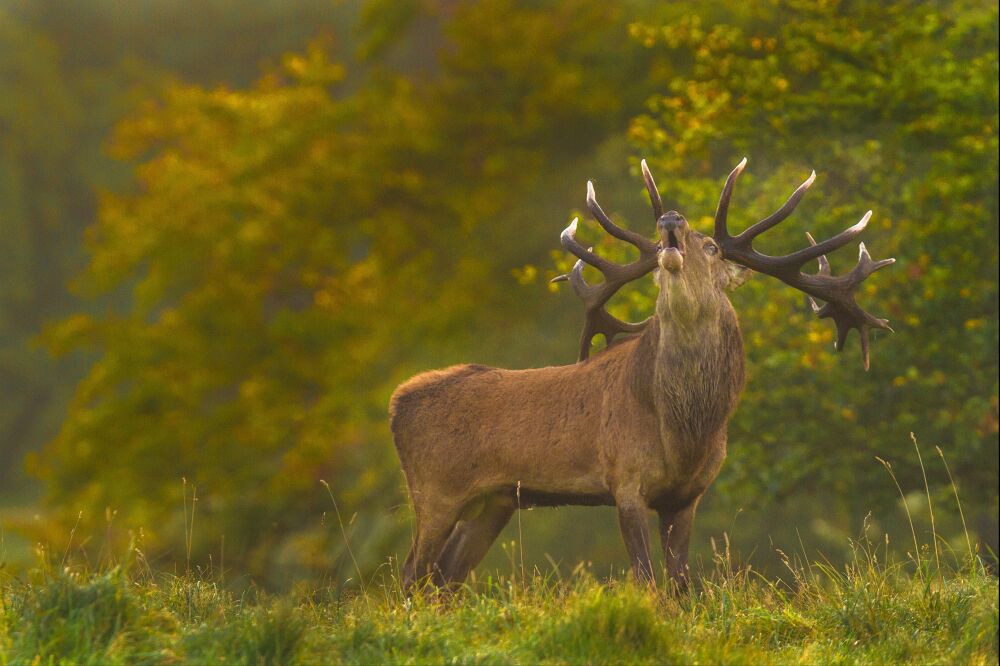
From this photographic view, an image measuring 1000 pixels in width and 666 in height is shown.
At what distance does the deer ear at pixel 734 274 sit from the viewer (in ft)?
27.6

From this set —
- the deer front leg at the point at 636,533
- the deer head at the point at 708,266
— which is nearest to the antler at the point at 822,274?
the deer head at the point at 708,266

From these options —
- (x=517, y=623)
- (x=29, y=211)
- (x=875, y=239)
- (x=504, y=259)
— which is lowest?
(x=517, y=623)

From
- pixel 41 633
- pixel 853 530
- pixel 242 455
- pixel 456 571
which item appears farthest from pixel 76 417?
pixel 41 633

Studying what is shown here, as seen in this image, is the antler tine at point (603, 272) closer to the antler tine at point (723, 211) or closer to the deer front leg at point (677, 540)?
the antler tine at point (723, 211)

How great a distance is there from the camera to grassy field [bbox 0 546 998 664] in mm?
6012

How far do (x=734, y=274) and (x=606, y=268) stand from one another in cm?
93

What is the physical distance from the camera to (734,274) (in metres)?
8.46

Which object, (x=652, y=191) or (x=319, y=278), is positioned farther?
(x=319, y=278)

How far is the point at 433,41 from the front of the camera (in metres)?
24.4

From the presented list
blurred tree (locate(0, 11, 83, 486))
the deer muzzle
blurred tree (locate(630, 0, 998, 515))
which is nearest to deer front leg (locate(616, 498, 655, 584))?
the deer muzzle

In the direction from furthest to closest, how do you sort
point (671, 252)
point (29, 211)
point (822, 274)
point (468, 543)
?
point (29, 211)
point (468, 543)
point (822, 274)
point (671, 252)

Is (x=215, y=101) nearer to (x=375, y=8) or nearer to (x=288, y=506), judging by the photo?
(x=375, y=8)

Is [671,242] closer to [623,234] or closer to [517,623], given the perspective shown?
[623,234]

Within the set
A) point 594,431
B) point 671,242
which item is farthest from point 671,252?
point 594,431
